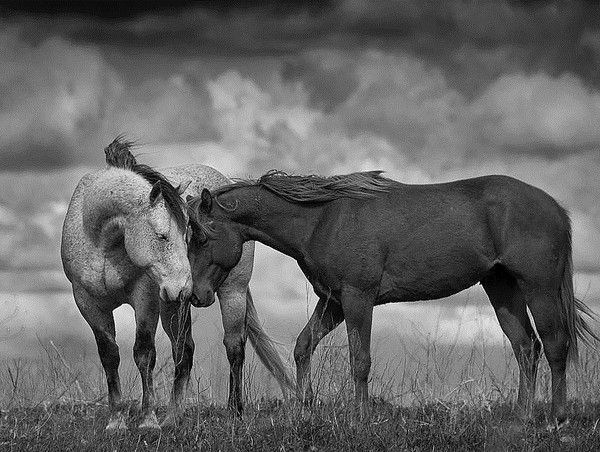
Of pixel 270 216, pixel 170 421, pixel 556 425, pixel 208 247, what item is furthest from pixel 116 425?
A: pixel 556 425

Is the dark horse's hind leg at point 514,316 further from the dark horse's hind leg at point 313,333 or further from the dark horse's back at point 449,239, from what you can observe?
the dark horse's hind leg at point 313,333

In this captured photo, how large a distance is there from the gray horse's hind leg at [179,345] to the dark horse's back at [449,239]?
165 cm

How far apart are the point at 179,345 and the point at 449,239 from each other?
117 inches

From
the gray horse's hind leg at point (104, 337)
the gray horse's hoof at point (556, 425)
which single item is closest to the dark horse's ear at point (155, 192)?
the gray horse's hind leg at point (104, 337)

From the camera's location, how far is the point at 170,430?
29.7 ft

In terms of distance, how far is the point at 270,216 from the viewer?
998 centimetres

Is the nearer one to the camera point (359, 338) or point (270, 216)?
point (359, 338)

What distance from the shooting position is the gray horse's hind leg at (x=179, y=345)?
995 cm

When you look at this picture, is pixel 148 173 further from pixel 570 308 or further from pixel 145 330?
pixel 570 308

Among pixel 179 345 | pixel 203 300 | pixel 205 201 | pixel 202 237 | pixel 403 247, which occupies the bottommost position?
pixel 179 345

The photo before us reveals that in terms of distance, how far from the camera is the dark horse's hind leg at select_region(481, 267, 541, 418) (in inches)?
393

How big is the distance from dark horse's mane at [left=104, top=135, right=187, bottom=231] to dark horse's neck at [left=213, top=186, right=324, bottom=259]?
76 centimetres

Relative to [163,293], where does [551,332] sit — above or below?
below

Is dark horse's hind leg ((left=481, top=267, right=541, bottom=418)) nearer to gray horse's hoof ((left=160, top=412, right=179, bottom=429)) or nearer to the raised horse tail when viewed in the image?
the raised horse tail
